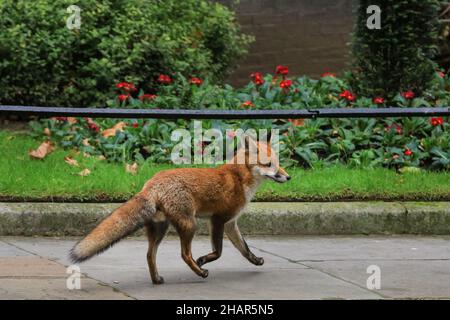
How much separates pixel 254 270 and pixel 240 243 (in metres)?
0.22

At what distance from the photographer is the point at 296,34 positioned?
585 inches

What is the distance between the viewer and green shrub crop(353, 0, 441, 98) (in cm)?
1091

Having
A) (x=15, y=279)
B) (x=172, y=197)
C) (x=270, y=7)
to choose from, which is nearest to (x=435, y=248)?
(x=172, y=197)

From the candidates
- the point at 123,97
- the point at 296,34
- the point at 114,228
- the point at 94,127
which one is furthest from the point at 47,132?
the point at 296,34

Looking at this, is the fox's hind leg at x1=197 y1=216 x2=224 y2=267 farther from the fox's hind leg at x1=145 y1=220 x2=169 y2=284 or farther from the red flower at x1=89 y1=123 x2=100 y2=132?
the red flower at x1=89 y1=123 x2=100 y2=132

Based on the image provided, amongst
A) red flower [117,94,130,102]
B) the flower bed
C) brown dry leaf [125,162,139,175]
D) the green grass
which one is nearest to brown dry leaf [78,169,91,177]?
the green grass

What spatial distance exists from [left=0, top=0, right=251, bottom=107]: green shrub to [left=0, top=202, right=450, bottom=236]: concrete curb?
310cm

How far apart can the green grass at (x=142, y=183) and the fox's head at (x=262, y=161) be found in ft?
5.53

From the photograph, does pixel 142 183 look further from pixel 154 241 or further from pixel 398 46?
pixel 398 46

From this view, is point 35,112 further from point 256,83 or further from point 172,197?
point 256,83

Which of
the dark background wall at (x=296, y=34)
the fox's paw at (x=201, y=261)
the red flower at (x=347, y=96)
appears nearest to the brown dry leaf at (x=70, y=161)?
the fox's paw at (x=201, y=261)

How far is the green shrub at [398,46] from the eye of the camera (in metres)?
10.9

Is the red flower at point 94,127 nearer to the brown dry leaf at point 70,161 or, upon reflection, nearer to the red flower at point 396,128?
the brown dry leaf at point 70,161

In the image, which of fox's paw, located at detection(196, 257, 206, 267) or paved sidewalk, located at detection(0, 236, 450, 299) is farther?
fox's paw, located at detection(196, 257, 206, 267)
